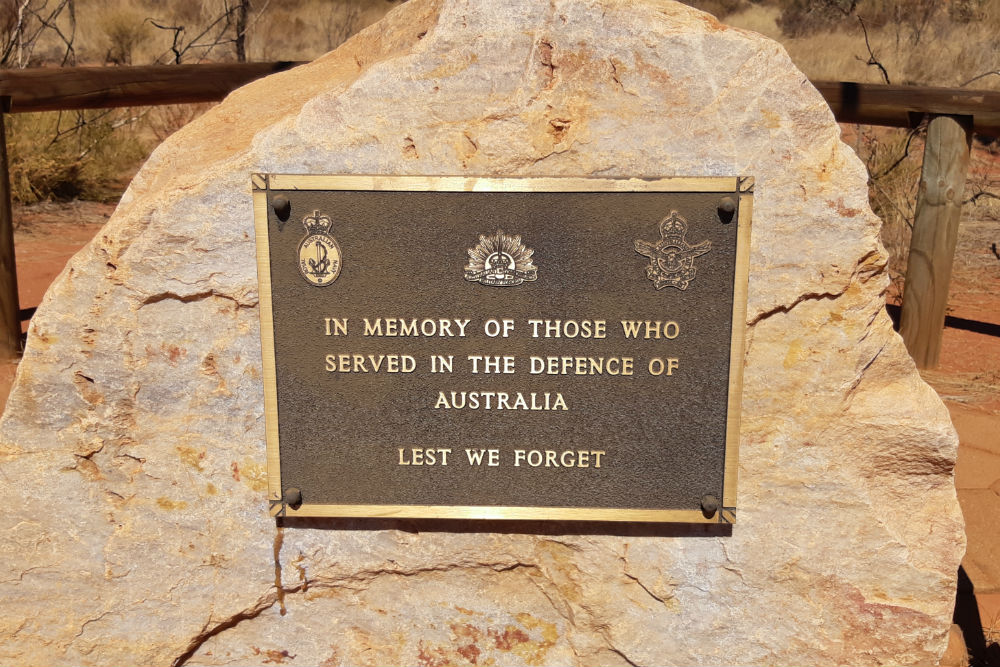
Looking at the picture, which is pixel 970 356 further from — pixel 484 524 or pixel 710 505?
pixel 484 524

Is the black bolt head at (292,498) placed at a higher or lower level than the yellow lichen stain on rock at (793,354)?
lower

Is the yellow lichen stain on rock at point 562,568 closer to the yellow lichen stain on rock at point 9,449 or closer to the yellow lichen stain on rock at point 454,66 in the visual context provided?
the yellow lichen stain on rock at point 454,66

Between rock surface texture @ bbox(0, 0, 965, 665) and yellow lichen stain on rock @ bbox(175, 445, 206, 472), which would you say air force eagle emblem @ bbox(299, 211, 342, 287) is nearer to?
rock surface texture @ bbox(0, 0, 965, 665)

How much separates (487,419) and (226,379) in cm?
64

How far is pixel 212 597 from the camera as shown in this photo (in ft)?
7.02

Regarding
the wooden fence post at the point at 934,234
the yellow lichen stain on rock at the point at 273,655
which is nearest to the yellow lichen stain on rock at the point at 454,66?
the yellow lichen stain on rock at the point at 273,655

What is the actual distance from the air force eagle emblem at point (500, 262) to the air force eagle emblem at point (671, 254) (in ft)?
0.85

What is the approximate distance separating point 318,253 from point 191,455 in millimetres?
605

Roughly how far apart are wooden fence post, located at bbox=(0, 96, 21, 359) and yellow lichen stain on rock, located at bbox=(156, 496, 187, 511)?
8.93ft

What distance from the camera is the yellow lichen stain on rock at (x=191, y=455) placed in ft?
6.81

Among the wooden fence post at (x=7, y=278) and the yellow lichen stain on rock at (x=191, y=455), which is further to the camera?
the wooden fence post at (x=7, y=278)

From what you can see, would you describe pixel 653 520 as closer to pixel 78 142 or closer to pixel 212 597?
pixel 212 597

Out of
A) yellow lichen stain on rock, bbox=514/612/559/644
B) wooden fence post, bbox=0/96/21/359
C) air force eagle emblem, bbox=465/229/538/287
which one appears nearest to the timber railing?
wooden fence post, bbox=0/96/21/359

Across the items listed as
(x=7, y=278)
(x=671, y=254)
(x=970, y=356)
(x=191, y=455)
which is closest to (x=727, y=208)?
(x=671, y=254)
